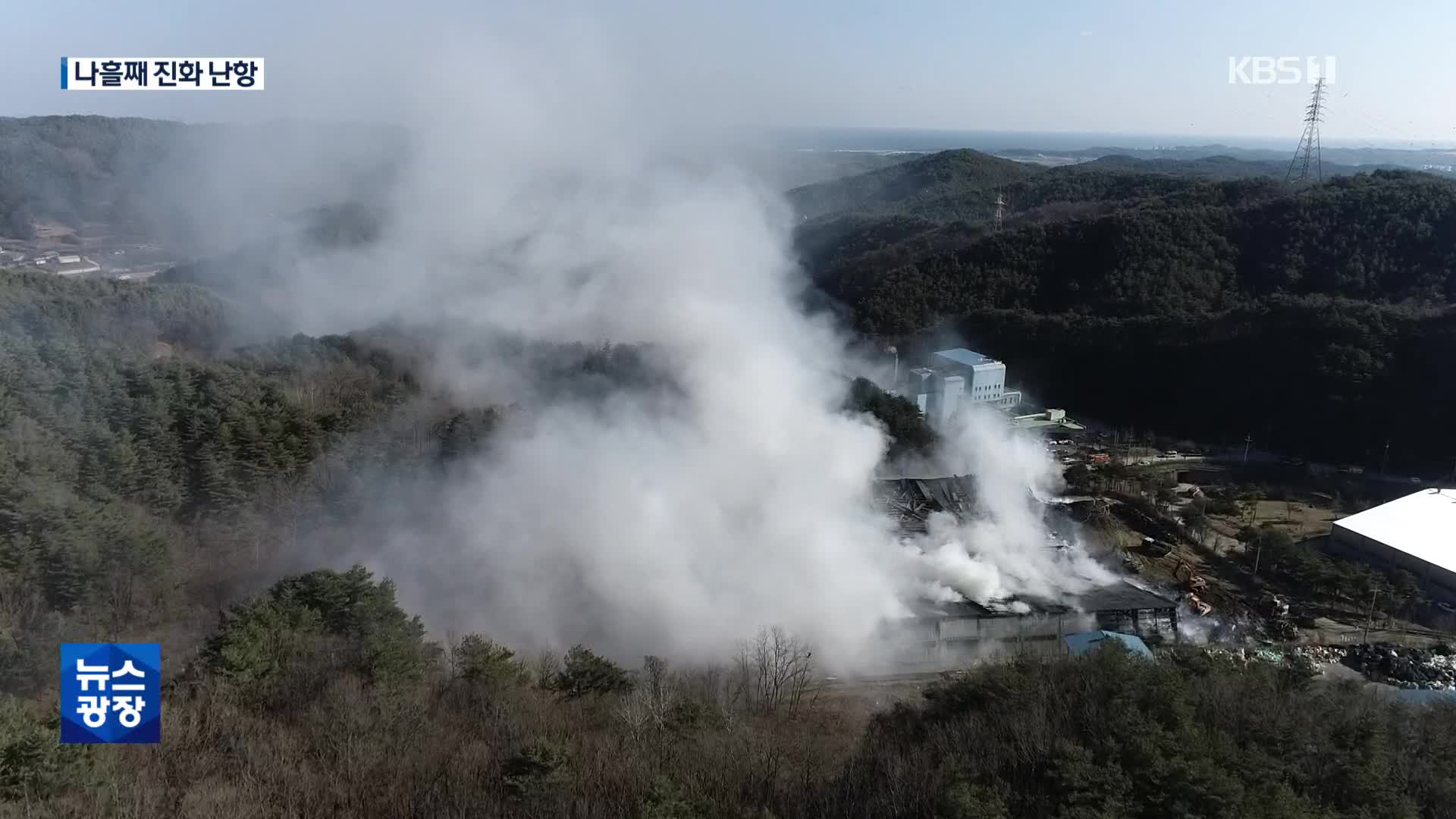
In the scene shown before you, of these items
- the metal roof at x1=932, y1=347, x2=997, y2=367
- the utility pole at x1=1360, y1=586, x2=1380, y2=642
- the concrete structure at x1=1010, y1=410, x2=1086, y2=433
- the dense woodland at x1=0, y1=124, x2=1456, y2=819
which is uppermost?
the metal roof at x1=932, y1=347, x2=997, y2=367

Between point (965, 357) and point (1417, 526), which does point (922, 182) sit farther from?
point (1417, 526)

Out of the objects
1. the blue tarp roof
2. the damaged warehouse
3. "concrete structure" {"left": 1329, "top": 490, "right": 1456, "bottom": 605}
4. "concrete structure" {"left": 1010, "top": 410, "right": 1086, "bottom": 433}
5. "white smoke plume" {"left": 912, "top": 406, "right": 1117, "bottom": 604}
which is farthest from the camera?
"concrete structure" {"left": 1010, "top": 410, "right": 1086, "bottom": 433}

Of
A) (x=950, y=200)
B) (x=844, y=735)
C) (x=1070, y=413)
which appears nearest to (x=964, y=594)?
(x=844, y=735)

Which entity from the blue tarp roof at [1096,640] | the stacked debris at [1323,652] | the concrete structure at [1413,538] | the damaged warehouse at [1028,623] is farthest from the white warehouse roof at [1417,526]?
the blue tarp roof at [1096,640]

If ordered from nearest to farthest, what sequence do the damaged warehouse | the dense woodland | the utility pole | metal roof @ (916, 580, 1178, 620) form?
the dense woodland, the damaged warehouse, metal roof @ (916, 580, 1178, 620), the utility pole

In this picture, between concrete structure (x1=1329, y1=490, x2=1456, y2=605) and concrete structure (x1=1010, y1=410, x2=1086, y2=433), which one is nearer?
concrete structure (x1=1329, y1=490, x2=1456, y2=605)

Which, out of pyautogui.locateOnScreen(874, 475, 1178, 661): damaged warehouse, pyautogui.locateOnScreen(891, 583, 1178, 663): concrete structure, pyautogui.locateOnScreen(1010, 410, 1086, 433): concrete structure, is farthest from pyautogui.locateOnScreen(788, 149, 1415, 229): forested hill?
pyautogui.locateOnScreen(891, 583, 1178, 663): concrete structure

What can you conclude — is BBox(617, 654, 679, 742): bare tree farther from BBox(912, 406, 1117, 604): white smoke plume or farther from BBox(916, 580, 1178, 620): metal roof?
BBox(912, 406, 1117, 604): white smoke plume

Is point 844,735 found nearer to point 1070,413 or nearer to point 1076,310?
point 1070,413

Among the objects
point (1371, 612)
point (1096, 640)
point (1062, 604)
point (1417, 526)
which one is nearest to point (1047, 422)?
point (1417, 526)
